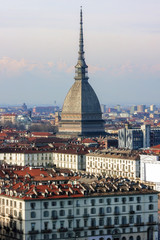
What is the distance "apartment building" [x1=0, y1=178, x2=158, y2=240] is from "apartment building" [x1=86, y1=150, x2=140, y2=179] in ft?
117

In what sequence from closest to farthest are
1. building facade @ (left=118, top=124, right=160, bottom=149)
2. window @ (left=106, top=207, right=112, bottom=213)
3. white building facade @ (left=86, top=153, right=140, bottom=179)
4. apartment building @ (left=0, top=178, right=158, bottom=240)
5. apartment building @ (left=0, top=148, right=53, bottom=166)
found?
apartment building @ (left=0, top=178, right=158, bottom=240), window @ (left=106, top=207, right=112, bottom=213), white building facade @ (left=86, top=153, right=140, bottom=179), apartment building @ (left=0, top=148, right=53, bottom=166), building facade @ (left=118, top=124, right=160, bottom=149)

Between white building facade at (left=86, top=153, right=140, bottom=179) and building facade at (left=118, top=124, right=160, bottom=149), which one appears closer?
white building facade at (left=86, top=153, right=140, bottom=179)

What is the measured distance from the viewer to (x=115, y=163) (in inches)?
5182

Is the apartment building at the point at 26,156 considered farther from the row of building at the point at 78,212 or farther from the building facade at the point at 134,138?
the row of building at the point at 78,212

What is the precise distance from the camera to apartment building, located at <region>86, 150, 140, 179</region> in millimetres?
126000

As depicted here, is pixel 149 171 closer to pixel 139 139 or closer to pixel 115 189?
pixel 115 189

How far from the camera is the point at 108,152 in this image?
13900 centimetres

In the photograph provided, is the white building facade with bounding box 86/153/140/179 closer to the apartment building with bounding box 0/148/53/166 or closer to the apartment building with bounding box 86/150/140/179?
the apartment building with bounding box 86/150/140/179

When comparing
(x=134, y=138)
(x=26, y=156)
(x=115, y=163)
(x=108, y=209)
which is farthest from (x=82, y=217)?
(x=134, y=138)

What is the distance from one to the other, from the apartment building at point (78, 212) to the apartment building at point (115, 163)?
3569cm

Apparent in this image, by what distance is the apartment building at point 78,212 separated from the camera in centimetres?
8294

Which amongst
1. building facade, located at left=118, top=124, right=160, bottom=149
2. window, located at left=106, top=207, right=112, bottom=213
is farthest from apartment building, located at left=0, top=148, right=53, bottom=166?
window, located at left=106, top=207, right=112, bottom=213

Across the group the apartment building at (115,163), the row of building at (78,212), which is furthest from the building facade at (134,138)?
the row of building at (78,212)

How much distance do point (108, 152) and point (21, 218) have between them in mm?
57123
